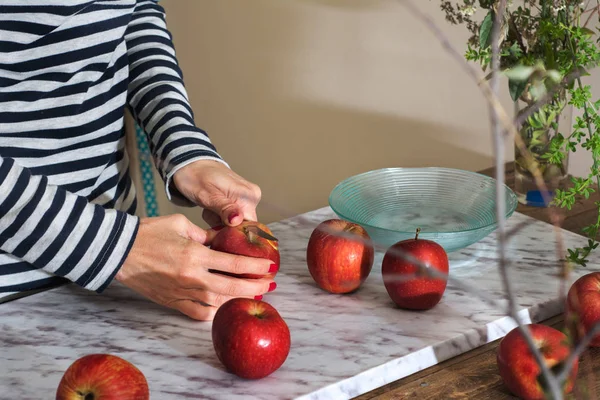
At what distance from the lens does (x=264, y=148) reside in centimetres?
270

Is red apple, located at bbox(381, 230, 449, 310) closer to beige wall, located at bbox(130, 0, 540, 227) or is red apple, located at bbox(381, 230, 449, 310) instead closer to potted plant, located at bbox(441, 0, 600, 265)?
potted plant, located at bbox(441, 0, 600, 265)

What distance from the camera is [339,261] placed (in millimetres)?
1004

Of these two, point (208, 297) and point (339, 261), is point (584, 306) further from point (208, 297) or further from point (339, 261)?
point (208, 297)

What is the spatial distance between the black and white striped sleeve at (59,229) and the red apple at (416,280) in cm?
36

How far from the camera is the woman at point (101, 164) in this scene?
95cm

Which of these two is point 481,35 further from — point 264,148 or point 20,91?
point 264,148

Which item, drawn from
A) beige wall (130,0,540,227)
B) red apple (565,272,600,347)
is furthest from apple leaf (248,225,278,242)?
beige wall (130,0,540,227)

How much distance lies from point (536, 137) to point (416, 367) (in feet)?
1.96

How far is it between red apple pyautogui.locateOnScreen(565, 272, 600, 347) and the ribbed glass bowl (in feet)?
0.85

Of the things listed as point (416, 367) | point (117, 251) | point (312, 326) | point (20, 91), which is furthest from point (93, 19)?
point (416, 367)

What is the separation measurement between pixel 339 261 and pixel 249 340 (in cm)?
24

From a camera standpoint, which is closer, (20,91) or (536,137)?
(20,91)

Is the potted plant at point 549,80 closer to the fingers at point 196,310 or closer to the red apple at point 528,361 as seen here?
the red apple at point 528,361

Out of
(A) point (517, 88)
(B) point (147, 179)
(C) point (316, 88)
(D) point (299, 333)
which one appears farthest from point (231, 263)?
(C) point (316, 88)
